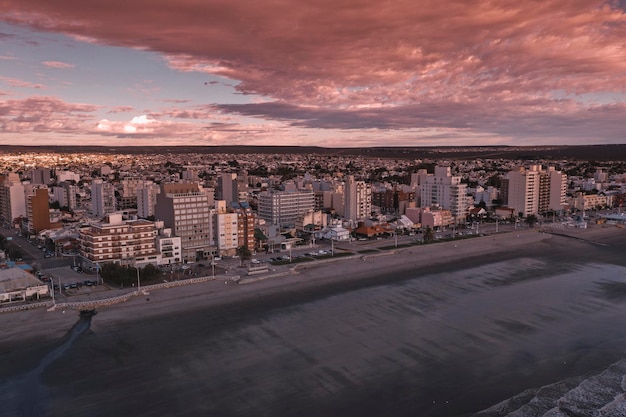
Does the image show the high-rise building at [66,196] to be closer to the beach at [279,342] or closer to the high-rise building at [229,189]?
the high-rise building at [229,189]

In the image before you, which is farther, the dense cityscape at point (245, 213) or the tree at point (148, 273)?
the dense cityscape at point (245, 213)

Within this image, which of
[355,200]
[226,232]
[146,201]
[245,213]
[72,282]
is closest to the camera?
[72,282]

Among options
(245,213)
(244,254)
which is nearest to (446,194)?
(245,213)

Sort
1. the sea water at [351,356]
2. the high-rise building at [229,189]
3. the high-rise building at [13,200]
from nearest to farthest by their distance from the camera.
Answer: the sea water at [351,356] → the high-rise building at [13,200] → the high-rise building at [229,189]

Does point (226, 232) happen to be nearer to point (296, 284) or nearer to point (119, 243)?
point (119, 243)

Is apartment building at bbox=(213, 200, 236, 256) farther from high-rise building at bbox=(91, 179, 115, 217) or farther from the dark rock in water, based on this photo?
high-rise building at bbox=(91, 179, 115, 217)

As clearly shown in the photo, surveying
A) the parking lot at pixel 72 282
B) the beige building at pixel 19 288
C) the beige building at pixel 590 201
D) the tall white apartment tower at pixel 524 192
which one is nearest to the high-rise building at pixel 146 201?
the parking lot at pixel 72 282
